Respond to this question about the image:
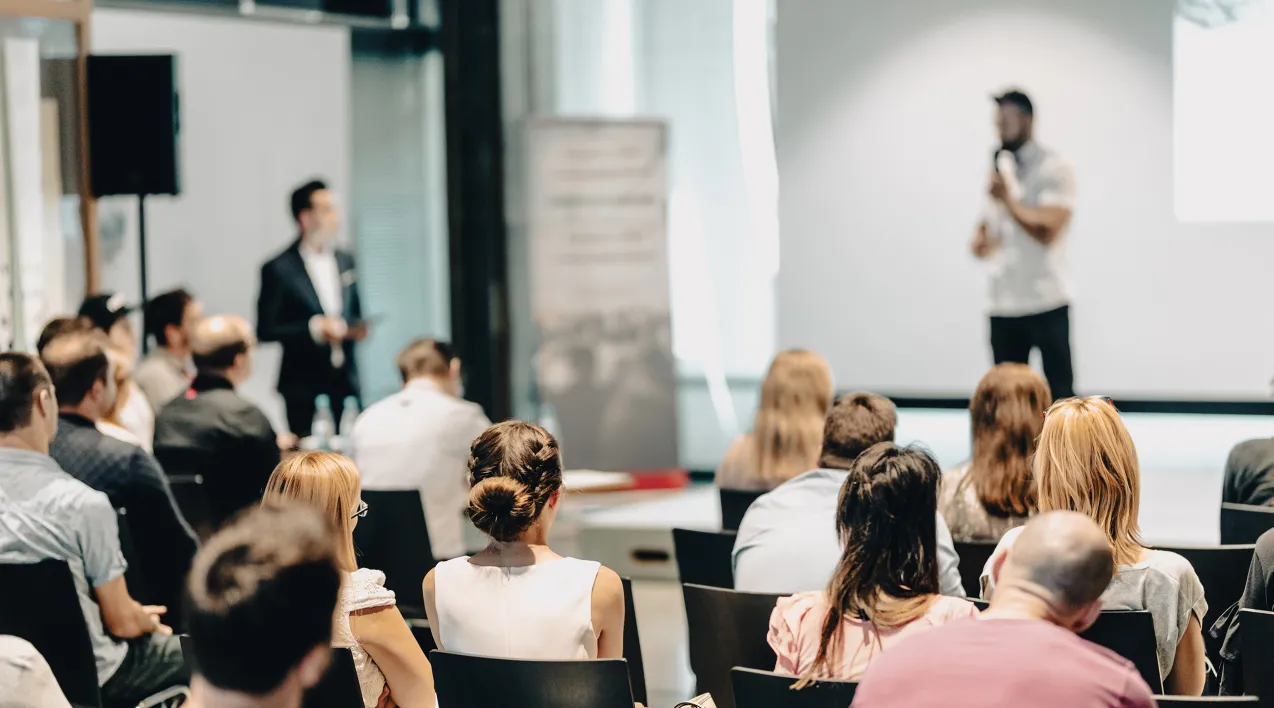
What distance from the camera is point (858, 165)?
8.49 metres

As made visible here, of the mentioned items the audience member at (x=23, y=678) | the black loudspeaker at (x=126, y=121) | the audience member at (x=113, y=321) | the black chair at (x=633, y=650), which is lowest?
the black chair at (x=633, y=650)

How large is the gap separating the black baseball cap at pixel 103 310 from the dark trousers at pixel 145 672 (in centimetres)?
248

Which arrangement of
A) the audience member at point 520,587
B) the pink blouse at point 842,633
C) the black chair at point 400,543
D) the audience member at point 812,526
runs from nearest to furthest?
the pink blouse at point 842,633, the audience member at point 520,587, the audience member at point 812,526, the black chair at point 400,543

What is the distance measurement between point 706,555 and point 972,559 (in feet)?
2.28

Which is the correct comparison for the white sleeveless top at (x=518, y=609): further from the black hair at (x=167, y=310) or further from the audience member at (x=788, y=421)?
the black hair at (x=167, y=310)

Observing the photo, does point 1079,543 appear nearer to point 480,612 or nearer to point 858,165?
point 480,612

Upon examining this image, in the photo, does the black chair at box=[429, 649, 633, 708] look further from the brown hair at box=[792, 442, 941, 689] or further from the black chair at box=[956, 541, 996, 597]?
the black chair at box=[956, 541, 996, 597]

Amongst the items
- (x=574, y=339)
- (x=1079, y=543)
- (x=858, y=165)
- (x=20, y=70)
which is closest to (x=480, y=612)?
(x=1079, y=543)

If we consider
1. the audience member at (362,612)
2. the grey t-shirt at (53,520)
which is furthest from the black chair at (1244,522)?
the grey t-shirt at (53,520)

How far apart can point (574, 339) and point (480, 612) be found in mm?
5444

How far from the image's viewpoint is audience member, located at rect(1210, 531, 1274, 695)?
298 cm

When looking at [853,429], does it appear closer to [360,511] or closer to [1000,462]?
[1000,462]

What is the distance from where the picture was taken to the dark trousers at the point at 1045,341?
688 cm

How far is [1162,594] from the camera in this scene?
285 centimetres
